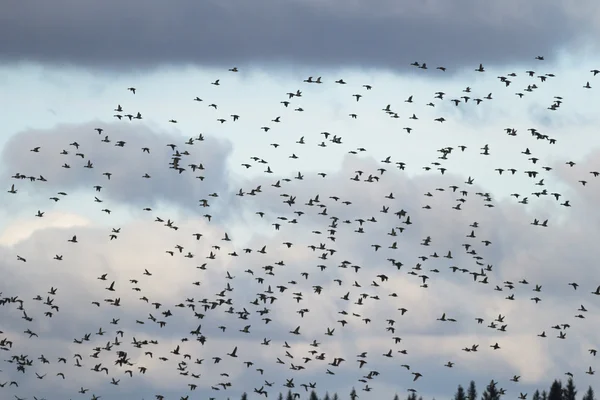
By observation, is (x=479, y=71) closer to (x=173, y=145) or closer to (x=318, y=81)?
(x=318, y=81)

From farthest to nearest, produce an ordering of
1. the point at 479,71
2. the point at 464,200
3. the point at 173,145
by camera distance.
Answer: the point at 464,200 < the point at 173,145 < the point at 479,71

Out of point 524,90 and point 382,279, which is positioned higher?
point 524,90

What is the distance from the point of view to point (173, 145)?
17188cm

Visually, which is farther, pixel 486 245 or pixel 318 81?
pixel 486 245

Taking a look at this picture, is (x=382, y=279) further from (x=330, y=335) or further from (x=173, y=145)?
(x=173, y=145)

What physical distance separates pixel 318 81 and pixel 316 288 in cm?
3176

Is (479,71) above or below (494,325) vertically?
above

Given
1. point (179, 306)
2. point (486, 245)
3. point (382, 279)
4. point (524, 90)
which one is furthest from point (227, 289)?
point (524, 90)

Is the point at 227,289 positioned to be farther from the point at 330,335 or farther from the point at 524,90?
the point at 524,90

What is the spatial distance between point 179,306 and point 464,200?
122 ft

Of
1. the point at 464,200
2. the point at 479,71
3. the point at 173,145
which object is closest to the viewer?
the point at 479,71

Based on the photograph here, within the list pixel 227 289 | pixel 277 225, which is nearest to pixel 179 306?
pixel 227 289

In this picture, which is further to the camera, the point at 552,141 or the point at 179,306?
the point at 179,306

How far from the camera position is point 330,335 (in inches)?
7288
